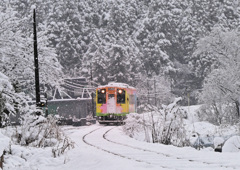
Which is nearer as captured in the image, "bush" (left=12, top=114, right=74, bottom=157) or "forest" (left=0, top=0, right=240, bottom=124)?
"bush" (left=12, top=114, right=74, bottom=157)

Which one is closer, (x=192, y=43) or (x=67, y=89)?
(x=67, y=89)

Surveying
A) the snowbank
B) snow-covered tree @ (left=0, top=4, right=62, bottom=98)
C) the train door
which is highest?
snow-covered tree @ (left=0, top=4, right=62, bottom=98)

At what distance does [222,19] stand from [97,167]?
231 ft

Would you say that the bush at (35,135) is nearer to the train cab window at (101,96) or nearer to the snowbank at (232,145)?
the snowbank at (232,145)

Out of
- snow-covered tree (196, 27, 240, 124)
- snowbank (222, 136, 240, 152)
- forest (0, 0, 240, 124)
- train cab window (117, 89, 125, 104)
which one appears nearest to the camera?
snowbank (222, 136, 240, 152)

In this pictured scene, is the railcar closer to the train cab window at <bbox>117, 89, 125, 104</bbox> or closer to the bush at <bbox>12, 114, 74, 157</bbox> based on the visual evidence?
the train cab window at <bbox>117, 89, 125, 104</bbox>

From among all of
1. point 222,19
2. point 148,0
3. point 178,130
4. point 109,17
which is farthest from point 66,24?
point 178,130

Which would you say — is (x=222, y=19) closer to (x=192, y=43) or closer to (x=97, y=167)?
(x=192, y=43)

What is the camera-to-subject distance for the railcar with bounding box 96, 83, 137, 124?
3094cm

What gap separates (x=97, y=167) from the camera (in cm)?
875

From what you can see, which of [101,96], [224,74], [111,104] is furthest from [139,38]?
[224,74]

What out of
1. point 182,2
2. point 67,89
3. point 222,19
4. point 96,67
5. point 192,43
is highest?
point 182,2

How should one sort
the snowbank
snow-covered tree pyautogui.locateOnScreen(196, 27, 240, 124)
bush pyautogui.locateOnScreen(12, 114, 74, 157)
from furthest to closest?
snow-covered tree pyautogui.locateOnScreen(196, 27, 240, 124) → the snowbank → bush pyautogui.locateOnScreen(12, 114, 74, 157)

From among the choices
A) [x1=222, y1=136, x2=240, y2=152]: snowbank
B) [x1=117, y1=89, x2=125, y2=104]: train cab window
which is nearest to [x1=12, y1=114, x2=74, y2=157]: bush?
[x1=222, y1=136, x2=240, y2=152]: snowbank
